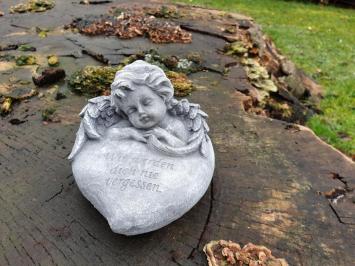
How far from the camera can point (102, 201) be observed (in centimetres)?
283

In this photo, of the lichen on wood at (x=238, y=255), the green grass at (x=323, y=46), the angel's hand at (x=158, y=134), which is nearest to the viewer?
the lichen on wood at (x=238, y=255)

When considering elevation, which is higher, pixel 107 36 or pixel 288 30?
pixel 107 36

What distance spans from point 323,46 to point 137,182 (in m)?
7.53

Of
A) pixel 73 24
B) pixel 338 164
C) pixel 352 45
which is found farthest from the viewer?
pixel 352 45

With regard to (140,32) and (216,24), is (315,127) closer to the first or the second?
(216,24)

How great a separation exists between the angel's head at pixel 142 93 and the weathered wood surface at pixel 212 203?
0.69m

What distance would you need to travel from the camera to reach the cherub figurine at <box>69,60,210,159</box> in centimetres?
298

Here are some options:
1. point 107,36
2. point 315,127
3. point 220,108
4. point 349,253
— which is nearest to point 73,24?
point 107,36

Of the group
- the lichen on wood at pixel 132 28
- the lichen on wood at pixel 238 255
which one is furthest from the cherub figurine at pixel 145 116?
the lichen on wood at pixel 132 28

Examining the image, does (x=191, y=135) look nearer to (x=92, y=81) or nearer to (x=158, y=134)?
(x=158, y=134)

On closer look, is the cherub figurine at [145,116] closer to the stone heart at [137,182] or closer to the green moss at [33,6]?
the stone heart at [137,182]

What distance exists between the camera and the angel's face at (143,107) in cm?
298

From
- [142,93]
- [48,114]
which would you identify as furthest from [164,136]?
[48,114]

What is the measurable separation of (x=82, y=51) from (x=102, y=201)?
9.93 ft
